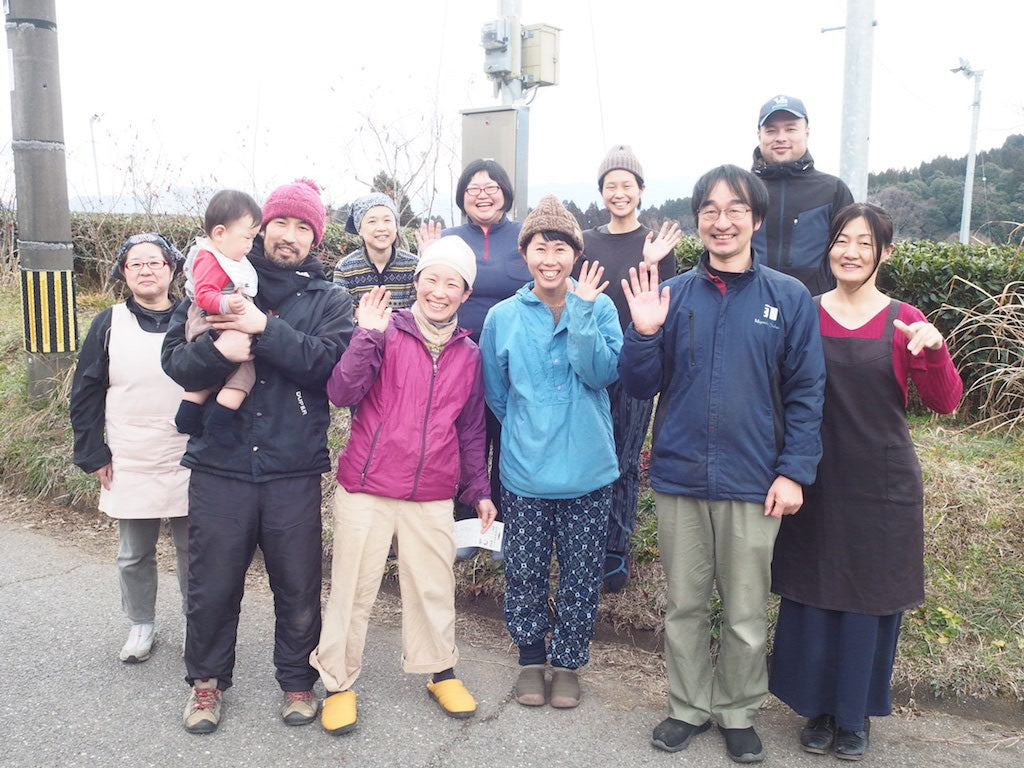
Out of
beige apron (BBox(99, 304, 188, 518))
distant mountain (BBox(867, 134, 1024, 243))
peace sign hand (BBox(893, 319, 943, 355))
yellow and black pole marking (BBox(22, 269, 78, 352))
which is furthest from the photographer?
distant mountain (BBox(867, 134, 1024, 243))

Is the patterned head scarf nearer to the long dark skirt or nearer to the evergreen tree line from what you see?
the long dark skirt

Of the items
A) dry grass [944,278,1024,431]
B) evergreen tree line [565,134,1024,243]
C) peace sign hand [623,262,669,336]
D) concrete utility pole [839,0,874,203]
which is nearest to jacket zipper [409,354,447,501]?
peace sign hand [623,262,669,336]

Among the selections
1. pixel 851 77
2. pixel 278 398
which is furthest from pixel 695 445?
pixel 851 77

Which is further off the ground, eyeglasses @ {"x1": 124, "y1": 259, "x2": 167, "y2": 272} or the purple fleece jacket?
eyeglasses @ {"x1": 124, "y1": 259, "x2": 167, "y2": 272}

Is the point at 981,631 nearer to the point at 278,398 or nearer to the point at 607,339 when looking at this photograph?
the point at 607,339

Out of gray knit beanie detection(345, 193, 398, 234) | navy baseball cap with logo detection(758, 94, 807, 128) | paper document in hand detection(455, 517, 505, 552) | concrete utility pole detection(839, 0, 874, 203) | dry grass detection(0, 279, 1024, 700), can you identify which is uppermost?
concrete utility pole detection(839, 0, 874, 203)

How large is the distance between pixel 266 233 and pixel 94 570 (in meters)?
2.66

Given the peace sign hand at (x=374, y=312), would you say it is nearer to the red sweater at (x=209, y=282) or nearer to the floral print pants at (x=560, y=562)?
the red sweater at (x=209, y=282)

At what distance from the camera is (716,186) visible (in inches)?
118

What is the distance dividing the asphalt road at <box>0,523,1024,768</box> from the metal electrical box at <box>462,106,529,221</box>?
3.21 m

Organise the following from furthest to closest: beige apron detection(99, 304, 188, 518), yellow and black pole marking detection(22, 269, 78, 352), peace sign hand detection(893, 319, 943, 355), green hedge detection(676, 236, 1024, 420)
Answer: yellow and black pole marking detection(22, 269, 78, 352) → green hedge detection(676, 236, 1024, 420) → beige apron detection(99, 304, 188, 518) → peace sign hand detection(893, 319, 943, 355)

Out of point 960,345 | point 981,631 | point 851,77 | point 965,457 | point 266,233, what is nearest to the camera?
point 266,233

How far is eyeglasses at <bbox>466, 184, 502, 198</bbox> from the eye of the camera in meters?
4.07

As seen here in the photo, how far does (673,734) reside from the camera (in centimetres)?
299
